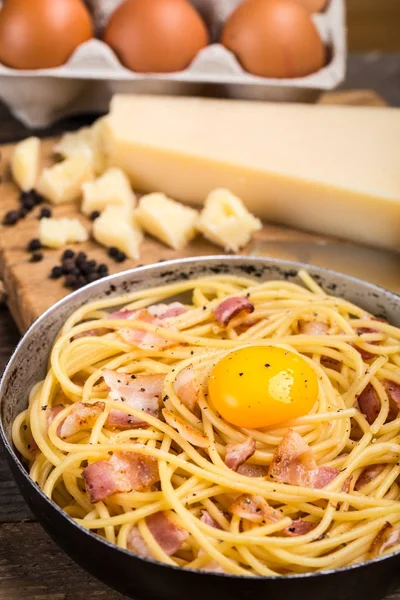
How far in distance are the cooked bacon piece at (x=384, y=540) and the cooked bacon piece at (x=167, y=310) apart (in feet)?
2.81

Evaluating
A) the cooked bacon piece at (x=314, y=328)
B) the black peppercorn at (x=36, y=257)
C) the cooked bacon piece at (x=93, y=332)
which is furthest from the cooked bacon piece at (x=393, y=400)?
the black peppercorn at (x=36, y=257)

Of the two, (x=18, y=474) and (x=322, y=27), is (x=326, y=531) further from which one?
(x=322, y=27)

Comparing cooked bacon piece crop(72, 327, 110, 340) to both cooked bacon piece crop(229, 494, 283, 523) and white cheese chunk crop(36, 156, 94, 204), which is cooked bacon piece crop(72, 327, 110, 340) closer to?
cooked bacon piece crop(229, 494, 283, 523)

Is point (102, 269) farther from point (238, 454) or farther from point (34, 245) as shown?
point (238, 454)

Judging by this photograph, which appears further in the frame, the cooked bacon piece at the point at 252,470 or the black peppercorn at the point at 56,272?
the black peppercorn at the point at 56,272

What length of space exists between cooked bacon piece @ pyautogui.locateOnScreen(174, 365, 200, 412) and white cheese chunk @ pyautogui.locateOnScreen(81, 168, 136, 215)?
1.26 metres

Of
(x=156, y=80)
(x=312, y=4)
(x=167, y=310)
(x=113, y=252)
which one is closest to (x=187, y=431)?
(x=167, y=310)

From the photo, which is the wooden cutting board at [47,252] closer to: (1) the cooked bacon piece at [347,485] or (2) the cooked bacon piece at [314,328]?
(2) the cooked bacon piece at [314,328]

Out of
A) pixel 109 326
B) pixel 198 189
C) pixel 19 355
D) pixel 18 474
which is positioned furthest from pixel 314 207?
pixel 18 474

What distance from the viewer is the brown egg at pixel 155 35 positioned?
10.9 feet

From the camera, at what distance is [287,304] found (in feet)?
7.22

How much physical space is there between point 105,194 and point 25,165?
39 cm

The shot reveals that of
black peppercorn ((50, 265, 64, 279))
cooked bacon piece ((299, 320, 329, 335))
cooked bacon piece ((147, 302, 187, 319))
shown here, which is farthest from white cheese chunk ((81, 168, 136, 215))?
cooked bacon piece ((299, 320, 329, 335))

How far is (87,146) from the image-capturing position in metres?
3.22
